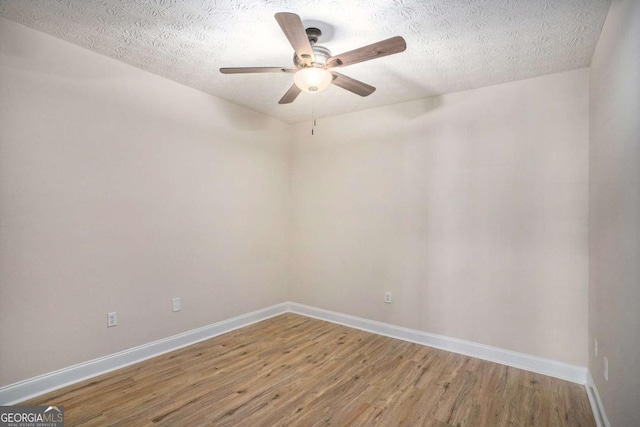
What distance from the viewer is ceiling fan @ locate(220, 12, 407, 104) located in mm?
1676

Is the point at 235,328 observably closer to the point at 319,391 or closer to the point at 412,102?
the point at 319,391

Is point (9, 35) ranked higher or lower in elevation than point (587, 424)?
higher

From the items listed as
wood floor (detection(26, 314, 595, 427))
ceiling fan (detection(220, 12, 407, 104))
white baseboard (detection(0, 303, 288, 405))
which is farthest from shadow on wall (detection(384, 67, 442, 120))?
white baseboard (detection(0, 303, 288, 405))

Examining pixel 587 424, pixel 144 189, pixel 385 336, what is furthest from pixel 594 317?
pixel 144 189

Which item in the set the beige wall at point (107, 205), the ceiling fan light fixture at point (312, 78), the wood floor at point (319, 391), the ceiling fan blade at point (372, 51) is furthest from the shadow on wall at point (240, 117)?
the wood floor at point (319, 391)

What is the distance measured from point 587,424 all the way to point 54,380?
3637 millimetres

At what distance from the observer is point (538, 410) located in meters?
2.14

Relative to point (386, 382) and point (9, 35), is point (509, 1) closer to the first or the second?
point (386, 382)

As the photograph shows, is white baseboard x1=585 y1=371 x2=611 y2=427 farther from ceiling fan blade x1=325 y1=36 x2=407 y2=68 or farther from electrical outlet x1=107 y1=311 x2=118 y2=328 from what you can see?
electrical outlet x1=107 y1=311 x2=118 y2=328

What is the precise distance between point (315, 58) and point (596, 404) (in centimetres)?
295

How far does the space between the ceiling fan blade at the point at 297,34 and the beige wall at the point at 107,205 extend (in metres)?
1.74

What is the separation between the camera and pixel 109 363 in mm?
2564

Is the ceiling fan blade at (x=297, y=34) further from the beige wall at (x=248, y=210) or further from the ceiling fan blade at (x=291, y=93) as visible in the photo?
the beige wall at (x=248, y=210)

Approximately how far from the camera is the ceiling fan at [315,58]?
168 cm
